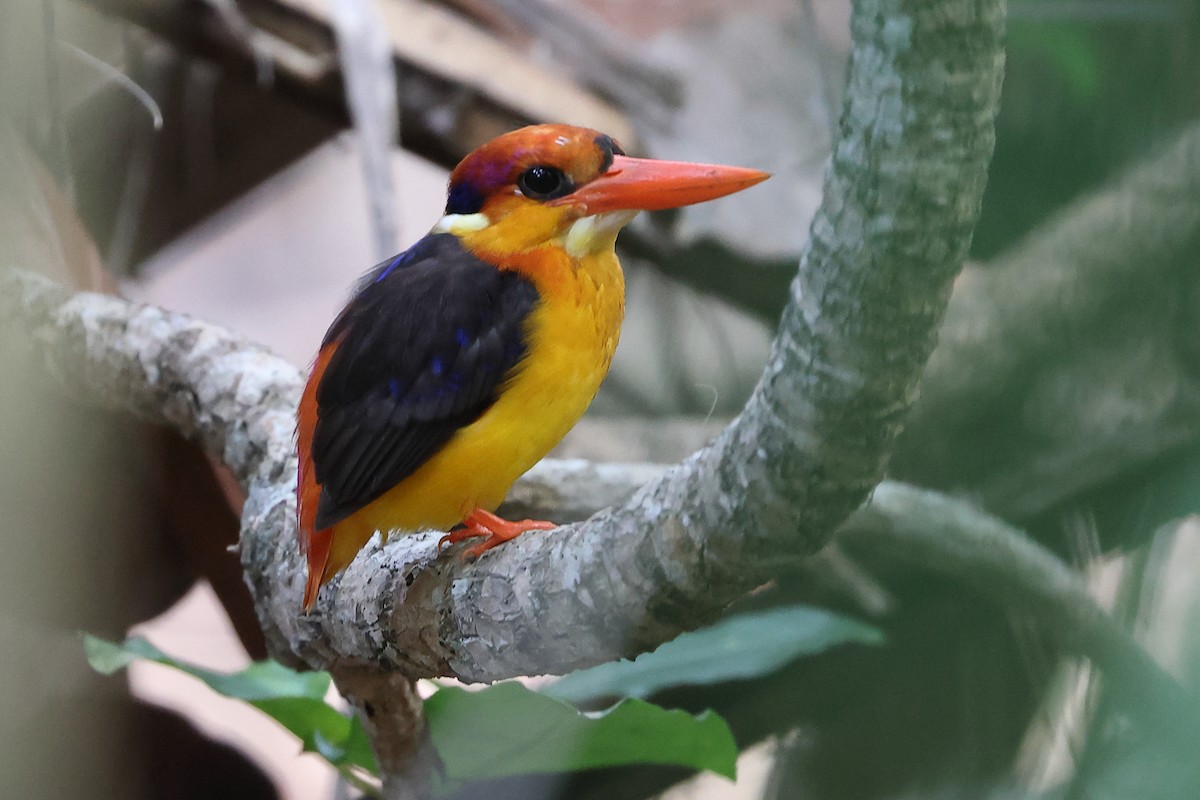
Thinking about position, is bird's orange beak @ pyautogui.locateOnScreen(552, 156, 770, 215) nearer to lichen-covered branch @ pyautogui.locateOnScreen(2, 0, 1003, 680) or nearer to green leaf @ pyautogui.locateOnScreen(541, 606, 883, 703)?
lichen-covered branch @ pyautogui.locateOnScreen(2, 0, 1003, 680)

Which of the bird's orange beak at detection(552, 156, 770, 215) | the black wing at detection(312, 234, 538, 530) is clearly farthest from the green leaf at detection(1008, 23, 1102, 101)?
the black wing at detection(312, 234, 538, 530)

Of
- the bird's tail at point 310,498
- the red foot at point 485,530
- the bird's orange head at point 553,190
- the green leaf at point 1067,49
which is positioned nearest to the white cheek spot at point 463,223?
the bird's orange head at point 553,190

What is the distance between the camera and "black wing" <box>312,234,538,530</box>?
44.9 inches

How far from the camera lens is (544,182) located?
3.99 feet

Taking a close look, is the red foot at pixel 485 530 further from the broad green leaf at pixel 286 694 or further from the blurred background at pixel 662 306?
the blurred background at pixel 662 306

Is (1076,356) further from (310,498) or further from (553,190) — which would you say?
(310,498)

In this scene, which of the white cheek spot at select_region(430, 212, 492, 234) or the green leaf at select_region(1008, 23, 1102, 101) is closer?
the green leaf at select_region(1008, 23, 1102, 101)

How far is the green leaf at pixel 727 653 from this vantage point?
158 centimetres

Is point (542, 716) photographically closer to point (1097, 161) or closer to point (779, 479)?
point (779, 479)

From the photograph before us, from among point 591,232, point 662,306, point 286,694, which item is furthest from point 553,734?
point 662,306

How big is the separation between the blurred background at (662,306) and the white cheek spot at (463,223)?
0.48 meters

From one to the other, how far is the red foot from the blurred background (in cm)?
44

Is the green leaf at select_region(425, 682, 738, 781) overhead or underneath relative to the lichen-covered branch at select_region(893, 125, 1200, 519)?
underneath

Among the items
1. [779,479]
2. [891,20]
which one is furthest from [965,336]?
[891,20]
